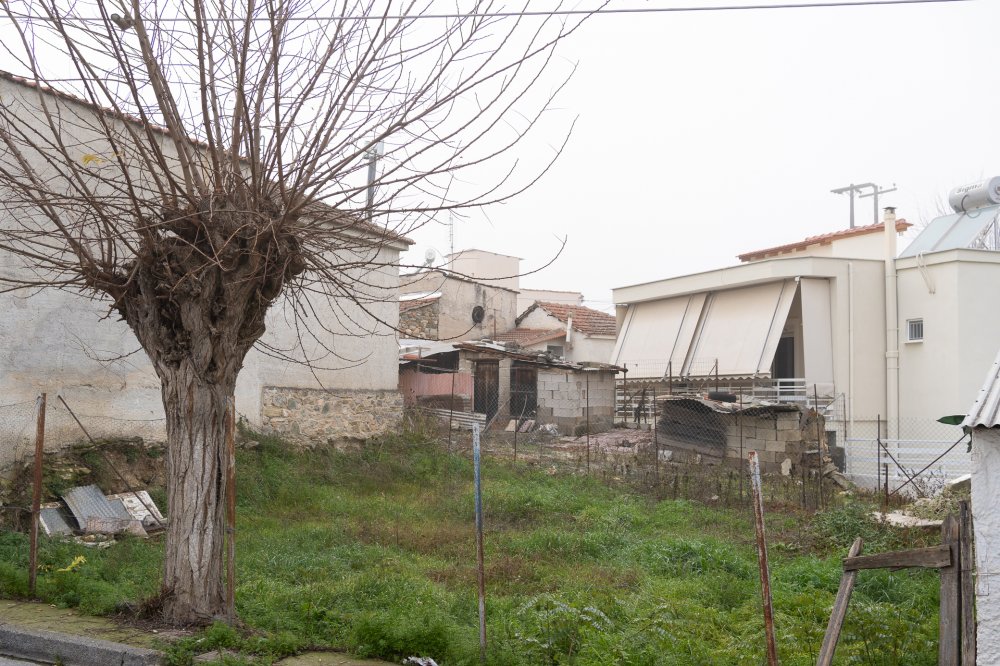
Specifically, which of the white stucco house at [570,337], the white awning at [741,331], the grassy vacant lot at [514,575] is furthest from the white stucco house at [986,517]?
the white stucco house at [570,337]

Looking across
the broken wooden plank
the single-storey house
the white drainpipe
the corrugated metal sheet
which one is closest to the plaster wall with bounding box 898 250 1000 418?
the white drainpipe

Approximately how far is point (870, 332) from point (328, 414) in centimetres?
1539

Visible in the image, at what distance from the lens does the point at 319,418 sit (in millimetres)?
16250

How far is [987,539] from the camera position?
4.66 meters

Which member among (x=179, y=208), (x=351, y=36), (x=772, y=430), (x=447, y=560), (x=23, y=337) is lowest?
(x=447, y=560)

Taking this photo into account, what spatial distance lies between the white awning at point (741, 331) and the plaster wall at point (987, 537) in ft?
60.7

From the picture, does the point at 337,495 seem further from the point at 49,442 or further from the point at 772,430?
the point at 772,430

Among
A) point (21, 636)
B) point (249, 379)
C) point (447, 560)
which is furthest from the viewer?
point (249, 379)

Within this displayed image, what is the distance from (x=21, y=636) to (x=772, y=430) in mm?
15068

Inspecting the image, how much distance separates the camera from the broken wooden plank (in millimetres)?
4844

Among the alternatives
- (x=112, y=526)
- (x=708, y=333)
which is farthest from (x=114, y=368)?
(x=708, y=333)

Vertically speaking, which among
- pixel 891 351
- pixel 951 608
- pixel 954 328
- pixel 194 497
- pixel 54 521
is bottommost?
pixel 54 521

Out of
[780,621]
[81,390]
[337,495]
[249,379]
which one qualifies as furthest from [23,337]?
[780,621]

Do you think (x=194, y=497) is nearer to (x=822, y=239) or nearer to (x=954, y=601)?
(x=954, y=601)
